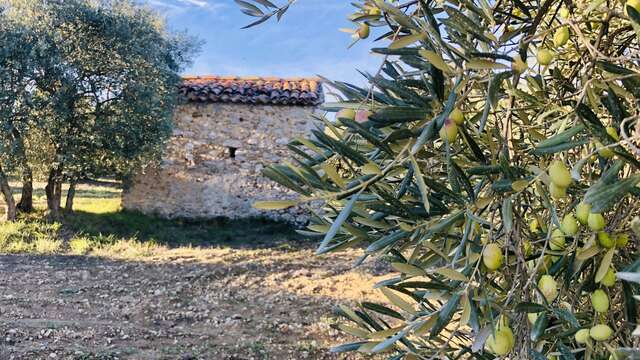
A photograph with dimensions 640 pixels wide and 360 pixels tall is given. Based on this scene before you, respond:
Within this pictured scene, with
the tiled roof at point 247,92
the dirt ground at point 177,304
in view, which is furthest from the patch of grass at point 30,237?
the tiled roof at point 247,92

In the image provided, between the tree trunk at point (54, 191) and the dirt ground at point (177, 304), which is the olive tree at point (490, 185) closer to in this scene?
A: the dirt ground at point (177, 304)

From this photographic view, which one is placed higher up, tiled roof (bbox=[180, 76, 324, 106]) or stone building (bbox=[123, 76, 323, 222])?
tiled roof (bbox=[180, 76, 324, 106])

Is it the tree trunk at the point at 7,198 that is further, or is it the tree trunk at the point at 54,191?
the tree trunk at the point at 54,191

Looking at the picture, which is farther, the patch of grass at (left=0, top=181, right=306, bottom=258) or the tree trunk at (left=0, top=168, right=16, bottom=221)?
the tree trunk at (left=0, top=168, right=16, bottom=221)

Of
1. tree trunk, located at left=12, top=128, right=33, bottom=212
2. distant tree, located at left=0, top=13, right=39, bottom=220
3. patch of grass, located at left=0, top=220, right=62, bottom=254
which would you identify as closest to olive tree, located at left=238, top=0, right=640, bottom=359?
patch of grass, located at left=0, top=220, right=62, bottom=254

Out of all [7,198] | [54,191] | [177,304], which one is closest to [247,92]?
[54,191]

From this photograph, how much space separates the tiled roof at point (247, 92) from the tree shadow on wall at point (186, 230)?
195 cm

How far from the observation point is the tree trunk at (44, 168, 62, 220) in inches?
315

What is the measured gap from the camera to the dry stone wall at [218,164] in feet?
29.5

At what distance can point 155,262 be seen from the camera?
6.05 m

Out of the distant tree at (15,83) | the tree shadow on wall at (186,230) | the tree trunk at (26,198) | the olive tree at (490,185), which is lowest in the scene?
the tree shadow on wall at (186,230)

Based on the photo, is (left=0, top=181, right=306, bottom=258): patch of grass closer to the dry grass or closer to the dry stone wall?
the dry grass

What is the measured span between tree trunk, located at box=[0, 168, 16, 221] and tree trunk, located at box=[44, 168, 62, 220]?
1.51 ft

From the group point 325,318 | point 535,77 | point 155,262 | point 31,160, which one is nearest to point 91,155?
point 31,160
